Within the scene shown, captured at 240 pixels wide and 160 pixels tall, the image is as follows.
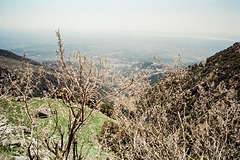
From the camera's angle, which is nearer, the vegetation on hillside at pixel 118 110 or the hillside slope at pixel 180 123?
the vegetation on hillside at pixel 118 110

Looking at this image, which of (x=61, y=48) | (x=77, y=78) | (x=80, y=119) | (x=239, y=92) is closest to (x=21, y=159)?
(x=80, y=119)

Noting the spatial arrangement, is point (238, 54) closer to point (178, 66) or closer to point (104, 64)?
point (178, 66)

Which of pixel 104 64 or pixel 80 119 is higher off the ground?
pixel 104 64

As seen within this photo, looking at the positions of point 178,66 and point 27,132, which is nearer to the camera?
point 178,66

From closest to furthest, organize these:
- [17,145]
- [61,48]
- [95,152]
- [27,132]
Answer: [61,48]
[17,145]
[27,132]
[95,152]

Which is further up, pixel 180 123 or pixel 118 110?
pixel 118 110

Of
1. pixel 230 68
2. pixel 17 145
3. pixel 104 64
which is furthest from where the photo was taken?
pixel 230 68

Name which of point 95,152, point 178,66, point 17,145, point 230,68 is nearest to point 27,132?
point 17,145

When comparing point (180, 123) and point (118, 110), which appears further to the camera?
point (180, 123)

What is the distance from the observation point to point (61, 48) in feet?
5.74

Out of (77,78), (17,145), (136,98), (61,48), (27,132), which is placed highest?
(61,48)

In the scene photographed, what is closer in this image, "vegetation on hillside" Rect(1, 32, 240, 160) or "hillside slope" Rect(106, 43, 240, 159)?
"vegetation on hillside" Rect(1, 32, 240, 160)

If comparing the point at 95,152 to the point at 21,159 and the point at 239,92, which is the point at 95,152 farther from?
the point at 239,92

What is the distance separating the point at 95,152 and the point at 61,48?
525 cm
